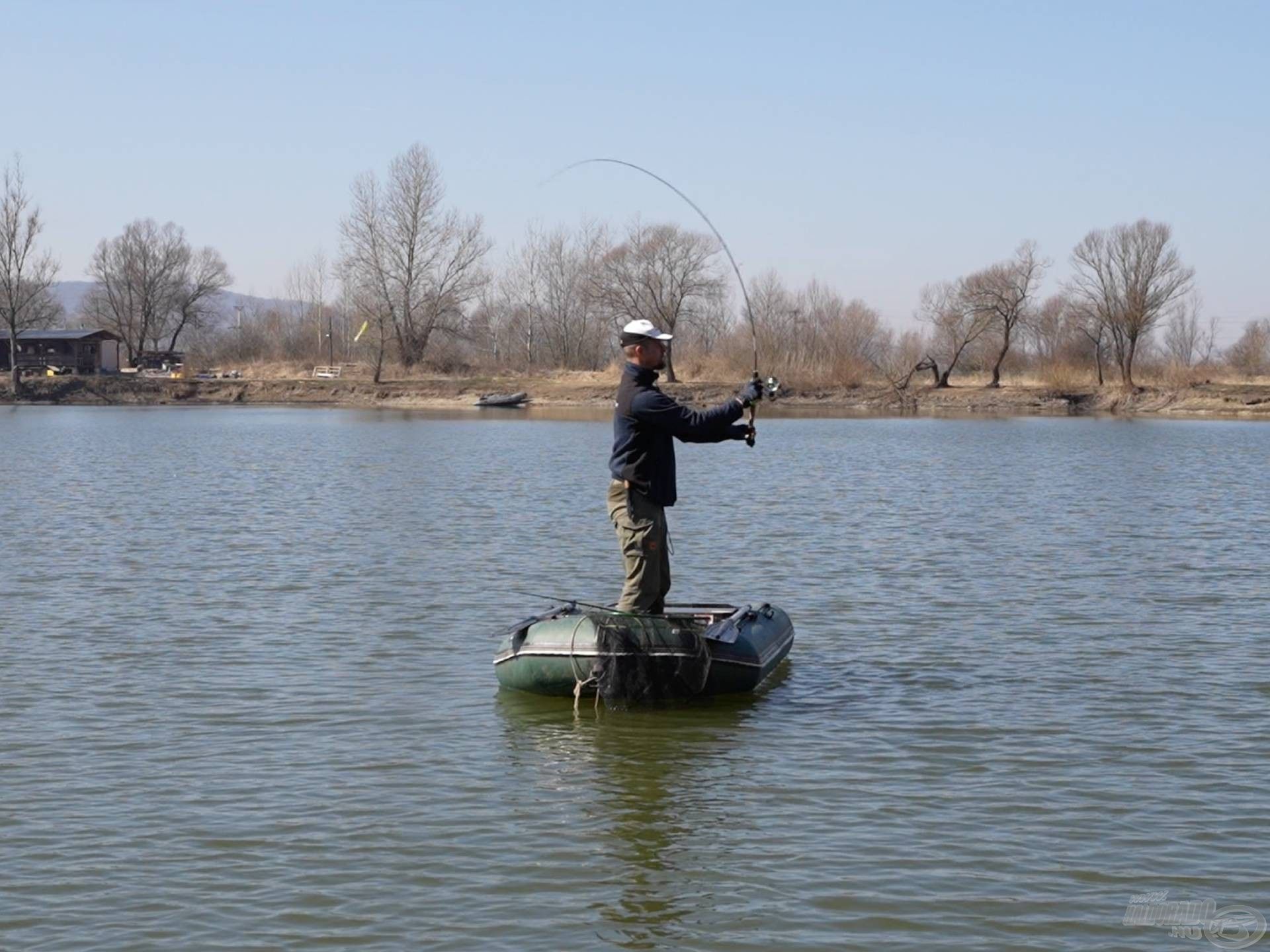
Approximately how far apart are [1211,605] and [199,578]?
358 inches

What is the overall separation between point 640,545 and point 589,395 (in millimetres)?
58103

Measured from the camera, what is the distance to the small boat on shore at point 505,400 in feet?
213

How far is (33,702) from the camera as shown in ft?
31.6

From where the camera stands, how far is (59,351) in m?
82.4

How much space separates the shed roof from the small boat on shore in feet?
90.4

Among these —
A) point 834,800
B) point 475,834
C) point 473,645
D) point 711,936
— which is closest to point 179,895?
point 475,834

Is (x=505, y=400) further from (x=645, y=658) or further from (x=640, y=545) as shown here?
(x=645, y=658)

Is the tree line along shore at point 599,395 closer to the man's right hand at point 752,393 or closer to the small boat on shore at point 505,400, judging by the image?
the small boat on shore at point 505,400

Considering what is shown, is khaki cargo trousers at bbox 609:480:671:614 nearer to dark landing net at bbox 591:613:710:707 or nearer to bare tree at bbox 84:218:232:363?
dark landing net at bbox 591:613:710:707

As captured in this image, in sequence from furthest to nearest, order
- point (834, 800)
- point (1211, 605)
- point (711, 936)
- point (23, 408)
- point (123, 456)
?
point (23, 408) → point (123, 456) → point (1211, 605) → point (834, 800) → point (711, 936)

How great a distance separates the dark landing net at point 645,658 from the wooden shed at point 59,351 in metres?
76.8

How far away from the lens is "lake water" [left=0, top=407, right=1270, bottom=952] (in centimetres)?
628

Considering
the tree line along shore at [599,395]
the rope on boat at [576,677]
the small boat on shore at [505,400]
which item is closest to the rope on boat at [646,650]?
the rope on boat at [576,677]

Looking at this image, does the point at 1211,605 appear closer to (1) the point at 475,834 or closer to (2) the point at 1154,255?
(1) the point at 475,834
